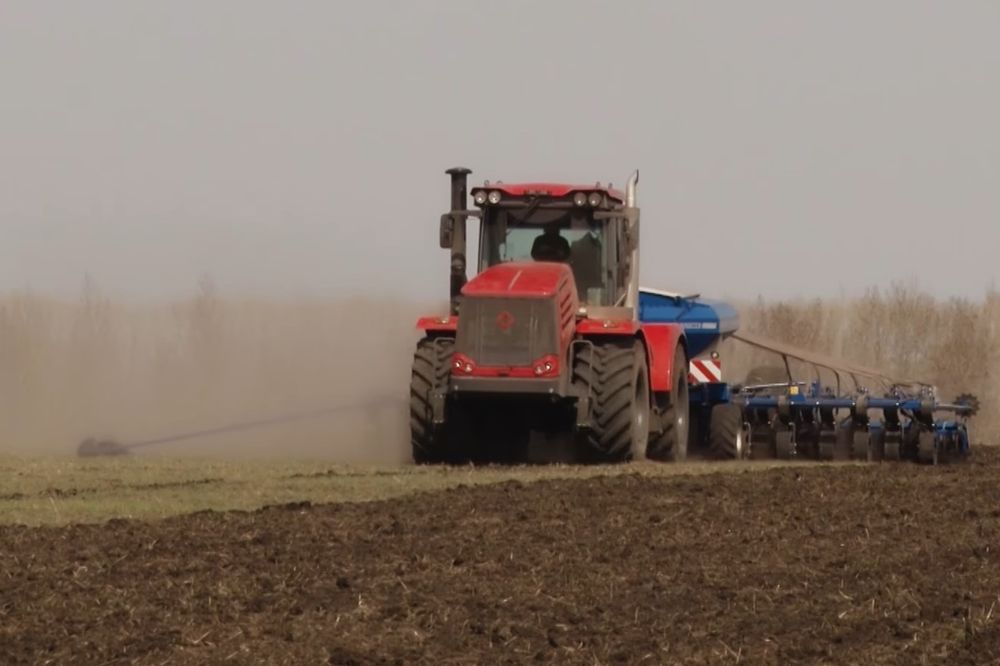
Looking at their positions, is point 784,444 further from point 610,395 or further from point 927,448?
point 610,395

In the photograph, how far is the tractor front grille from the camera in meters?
15.8

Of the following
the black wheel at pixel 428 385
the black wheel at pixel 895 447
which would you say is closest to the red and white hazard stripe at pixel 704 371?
the black wheel at pixel 895 447

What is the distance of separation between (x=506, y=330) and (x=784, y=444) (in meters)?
5.13

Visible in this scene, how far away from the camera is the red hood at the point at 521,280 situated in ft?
52.1

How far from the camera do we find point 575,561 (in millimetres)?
9516

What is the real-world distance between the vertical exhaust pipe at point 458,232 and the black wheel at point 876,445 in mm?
5125

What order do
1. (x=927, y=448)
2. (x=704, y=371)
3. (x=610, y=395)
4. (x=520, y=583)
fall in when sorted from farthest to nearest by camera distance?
(x=704, y=371) < (x=927, y=448) < (x=610, y=395) < (x=520, y=583)

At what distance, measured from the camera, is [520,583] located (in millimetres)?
8734

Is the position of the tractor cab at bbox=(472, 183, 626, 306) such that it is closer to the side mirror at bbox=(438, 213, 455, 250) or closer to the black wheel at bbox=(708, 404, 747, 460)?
the side mirror at bbox=(438, 213, 455, 250)

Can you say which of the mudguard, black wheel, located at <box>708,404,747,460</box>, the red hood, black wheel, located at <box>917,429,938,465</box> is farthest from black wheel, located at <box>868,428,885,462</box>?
the red hood

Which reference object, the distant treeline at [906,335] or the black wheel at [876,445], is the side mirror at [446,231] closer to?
the black wheel at [876,445]

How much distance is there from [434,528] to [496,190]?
6.59 m

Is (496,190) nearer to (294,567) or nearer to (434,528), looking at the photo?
(434,528)

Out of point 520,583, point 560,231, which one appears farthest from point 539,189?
point 520,583
